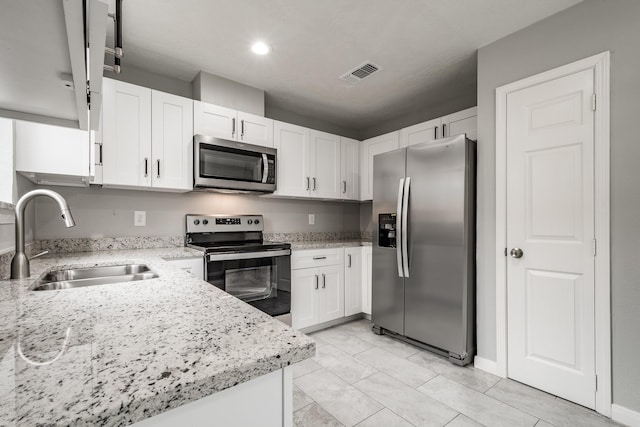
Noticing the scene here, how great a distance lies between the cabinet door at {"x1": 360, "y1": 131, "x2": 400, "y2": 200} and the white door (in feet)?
4.78

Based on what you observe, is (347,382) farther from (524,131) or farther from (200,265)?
(524,131)

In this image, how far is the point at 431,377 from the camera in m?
2.17

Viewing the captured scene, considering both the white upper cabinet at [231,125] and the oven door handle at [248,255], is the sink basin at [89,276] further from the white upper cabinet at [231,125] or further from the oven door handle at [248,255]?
the white upper cabinet at [231,125]

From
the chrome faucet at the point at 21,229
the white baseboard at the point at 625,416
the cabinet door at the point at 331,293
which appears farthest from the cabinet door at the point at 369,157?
the chrome faucet at the point at 21,229

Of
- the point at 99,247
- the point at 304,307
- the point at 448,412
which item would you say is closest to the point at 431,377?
the point at 448,412

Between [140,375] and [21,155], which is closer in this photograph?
[140,375]

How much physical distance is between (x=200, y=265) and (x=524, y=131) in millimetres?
2503

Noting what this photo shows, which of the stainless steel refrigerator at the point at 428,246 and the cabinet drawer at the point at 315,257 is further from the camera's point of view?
the cabinet drawer at the point at 315,257

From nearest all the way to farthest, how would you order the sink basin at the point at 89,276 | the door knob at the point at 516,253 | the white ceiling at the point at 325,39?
the sink basin at the point at 89,276
the white ceiling at the point at 325,39
the door knob at the point at 516,253

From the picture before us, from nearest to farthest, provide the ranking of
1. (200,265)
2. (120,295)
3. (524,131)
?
(120,295) < (524,131) < (200,265)

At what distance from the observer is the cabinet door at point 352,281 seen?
3.30 metres

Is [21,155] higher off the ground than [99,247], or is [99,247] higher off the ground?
[21,155]

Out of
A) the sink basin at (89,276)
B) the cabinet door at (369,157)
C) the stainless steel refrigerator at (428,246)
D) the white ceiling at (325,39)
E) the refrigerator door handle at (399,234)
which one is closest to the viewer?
the sink basin at (89,276)

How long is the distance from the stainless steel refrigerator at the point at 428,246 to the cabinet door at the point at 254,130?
44.3 inches
